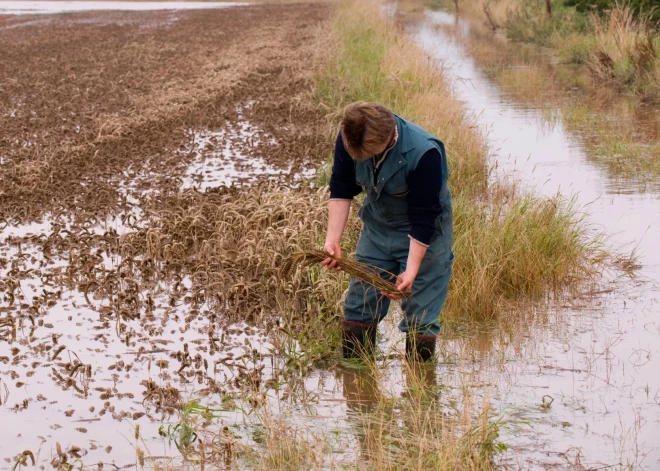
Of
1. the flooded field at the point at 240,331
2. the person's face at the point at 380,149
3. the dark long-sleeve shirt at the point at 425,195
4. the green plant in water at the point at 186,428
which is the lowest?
the flooded field at the point at 240,331

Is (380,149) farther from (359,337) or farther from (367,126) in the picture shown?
(359,337)

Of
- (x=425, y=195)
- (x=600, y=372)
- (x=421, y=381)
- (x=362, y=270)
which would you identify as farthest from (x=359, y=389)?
(x=600, y=372)

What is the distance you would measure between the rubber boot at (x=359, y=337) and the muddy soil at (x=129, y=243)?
0.54 metres

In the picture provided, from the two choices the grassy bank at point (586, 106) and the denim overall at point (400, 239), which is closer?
the denim overall at point (400, 239)

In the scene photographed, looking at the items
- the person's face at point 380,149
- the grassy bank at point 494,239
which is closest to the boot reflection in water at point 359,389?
the grassy bank at point 494,239

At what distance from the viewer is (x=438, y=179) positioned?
452 centimetres

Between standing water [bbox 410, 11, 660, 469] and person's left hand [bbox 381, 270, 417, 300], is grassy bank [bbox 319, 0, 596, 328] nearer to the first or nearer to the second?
standing water [bbox 410, 11, 660, 469]

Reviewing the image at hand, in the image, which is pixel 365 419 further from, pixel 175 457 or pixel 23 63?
pixel 23 63

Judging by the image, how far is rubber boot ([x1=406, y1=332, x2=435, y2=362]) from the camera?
16.6ft

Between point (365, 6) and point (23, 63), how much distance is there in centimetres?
1537

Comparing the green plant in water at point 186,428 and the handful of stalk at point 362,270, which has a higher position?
the handful of stalk at point 362,270

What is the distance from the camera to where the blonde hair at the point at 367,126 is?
14.0 feet

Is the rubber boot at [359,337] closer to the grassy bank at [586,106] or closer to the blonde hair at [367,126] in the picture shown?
the blonde hair at [367,126]

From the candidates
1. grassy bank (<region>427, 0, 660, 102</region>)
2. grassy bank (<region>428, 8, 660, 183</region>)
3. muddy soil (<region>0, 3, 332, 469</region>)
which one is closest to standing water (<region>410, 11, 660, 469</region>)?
grassy bank (<region>428, 8, 660, 183</region>)
